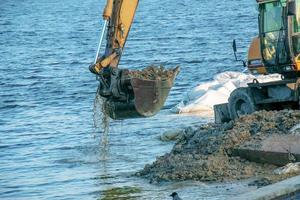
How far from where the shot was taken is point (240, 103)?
17891 mm

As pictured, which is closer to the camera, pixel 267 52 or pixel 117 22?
pixel 117 22

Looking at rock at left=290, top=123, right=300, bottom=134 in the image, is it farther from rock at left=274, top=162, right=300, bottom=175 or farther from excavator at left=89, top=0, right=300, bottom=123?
excavator at left=89, top=0, right=300, bottom=123

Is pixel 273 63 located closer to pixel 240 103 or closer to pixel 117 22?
pixel 240 103

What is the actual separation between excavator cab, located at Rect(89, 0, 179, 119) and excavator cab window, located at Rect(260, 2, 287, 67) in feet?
12.7

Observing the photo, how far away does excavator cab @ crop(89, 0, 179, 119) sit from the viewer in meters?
Result: 13.4

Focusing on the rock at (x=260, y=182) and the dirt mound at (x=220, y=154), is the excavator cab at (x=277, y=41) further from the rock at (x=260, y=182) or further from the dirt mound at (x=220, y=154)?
the rock at (x=260, y=182)

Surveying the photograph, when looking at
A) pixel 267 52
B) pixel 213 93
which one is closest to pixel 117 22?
pixel 267 52

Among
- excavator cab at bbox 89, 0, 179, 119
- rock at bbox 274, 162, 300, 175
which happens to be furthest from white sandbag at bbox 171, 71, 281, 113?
rock at bbox 274, 162, 300, 175

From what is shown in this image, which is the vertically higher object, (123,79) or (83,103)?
(123,79)

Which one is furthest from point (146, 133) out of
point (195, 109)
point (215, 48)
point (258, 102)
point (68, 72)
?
point (215, 48)

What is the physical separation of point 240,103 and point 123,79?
4.75 metres

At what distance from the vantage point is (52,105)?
2845 cm

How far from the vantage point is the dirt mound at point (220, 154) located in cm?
1381

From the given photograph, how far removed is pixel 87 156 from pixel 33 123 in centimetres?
621
